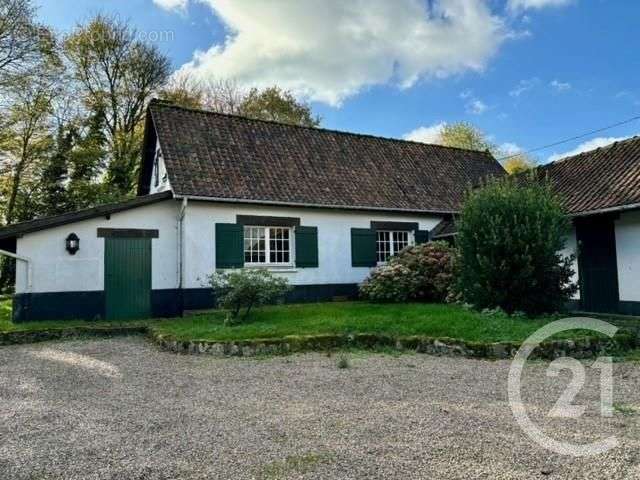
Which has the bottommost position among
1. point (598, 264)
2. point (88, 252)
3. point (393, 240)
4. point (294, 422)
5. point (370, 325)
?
point (294, 422)

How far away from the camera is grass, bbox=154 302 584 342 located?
26.0 ft

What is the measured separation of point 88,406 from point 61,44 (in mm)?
20252

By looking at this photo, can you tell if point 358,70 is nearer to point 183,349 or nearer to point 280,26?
point 280,26

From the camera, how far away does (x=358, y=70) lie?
17281 millimetres

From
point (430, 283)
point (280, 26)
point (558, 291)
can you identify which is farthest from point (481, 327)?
point (280, 26)

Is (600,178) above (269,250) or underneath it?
above

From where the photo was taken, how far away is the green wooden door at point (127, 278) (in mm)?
11391

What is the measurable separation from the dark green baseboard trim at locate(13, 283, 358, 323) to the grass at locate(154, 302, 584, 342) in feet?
3.85

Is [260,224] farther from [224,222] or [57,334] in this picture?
[57,334]

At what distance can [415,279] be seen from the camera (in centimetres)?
1257

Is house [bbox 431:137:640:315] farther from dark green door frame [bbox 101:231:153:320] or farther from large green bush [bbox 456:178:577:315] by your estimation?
dark green door frame [bbox 101:231:153:320]

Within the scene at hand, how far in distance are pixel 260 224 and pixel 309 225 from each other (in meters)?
1.49

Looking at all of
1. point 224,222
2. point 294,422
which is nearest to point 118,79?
point 224,222

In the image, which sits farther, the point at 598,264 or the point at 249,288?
the point at 598,264
